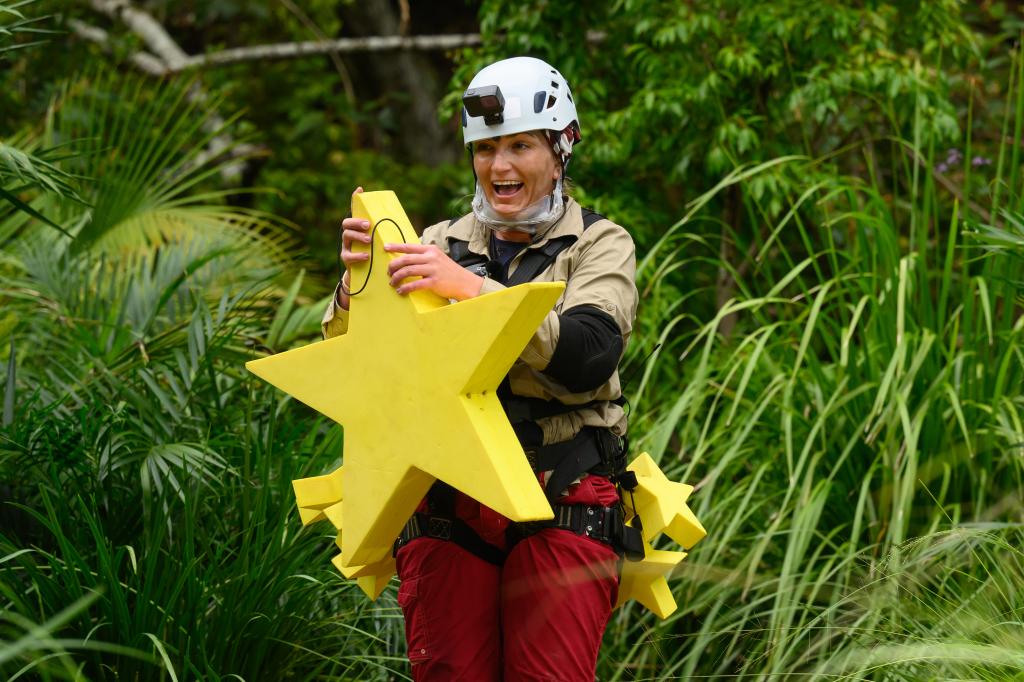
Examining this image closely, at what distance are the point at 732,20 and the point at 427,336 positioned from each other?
11.8 ft

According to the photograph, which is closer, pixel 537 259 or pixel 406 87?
pixel 537 259

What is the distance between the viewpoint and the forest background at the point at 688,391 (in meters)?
3.05

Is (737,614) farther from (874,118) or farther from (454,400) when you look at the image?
(874,118)

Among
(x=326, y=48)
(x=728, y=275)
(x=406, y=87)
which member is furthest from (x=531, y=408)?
(x=406, y=87)

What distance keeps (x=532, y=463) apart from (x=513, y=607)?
32 centimetres

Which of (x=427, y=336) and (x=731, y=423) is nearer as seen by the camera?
(x=427, y=336)

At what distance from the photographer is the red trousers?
2.57m

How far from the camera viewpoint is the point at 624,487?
9.29 ft

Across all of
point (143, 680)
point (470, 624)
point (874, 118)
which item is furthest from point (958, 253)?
point (143, 680)

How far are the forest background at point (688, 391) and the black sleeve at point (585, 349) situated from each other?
44 centimetres

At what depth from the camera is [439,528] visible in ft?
8.91

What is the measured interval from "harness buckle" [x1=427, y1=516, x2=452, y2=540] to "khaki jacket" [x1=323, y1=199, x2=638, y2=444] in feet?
1.02

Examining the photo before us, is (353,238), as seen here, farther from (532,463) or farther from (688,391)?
(688,391)

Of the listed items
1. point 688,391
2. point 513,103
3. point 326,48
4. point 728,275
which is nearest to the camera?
point 513,103
